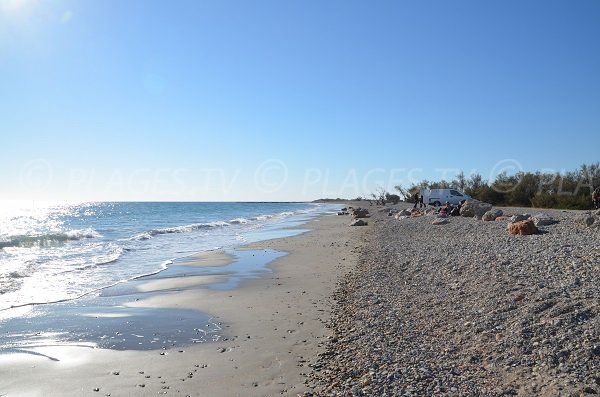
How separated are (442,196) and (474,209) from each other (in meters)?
17.0

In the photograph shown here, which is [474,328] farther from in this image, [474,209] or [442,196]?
[442,196]

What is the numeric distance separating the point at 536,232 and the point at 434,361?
11.7 metres

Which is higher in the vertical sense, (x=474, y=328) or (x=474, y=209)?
(x=474, y=209)

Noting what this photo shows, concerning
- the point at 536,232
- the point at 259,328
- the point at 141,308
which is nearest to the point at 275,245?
the point at 536,232

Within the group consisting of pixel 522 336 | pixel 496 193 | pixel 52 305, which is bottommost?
pixel 52 305

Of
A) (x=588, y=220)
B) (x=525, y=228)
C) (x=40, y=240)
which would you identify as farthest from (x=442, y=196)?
(x=40, y=240)

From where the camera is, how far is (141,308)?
10.4m

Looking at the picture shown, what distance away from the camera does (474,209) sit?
27.2m

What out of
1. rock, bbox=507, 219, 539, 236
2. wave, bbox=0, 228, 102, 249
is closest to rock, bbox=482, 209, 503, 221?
rock, bbox=507, 219, 539, 236

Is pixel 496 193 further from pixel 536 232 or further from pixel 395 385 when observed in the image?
pixel 395 385

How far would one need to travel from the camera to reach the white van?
139ft

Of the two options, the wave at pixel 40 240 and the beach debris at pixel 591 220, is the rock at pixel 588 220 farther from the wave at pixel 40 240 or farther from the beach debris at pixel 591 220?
the wave at pixel 40 240

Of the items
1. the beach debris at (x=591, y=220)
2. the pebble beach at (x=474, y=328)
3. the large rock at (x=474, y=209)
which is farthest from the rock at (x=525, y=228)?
the large rock at (x=474, y=209)

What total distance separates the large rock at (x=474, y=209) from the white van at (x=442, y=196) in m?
14.1
